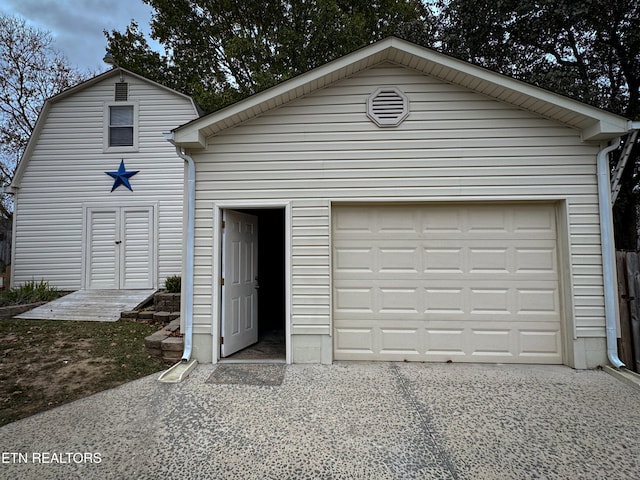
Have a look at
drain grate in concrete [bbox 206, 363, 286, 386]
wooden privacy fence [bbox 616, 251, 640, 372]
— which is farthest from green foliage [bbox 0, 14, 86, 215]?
wooden privacy fence [bbox 616, 251, 640, 372]

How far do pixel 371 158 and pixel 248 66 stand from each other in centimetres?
979

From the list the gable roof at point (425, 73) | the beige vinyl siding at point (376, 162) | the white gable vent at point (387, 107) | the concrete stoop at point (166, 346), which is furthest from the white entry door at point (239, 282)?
the white gable vent at point (387, 107)

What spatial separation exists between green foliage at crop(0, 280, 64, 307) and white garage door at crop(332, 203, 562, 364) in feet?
23.2

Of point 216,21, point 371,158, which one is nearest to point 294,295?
point 371,158

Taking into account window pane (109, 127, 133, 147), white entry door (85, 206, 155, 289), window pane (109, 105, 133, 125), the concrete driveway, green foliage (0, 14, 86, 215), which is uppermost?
green foliage (0, 14, 86, 215)

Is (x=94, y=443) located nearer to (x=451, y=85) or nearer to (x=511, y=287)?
(x=511, y=287)

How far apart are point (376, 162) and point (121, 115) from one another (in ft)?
24.5

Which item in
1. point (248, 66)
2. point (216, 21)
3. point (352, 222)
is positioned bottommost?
point (352, 222)

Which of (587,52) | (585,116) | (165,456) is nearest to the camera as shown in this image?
(165,456)

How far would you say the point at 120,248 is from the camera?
315 inches

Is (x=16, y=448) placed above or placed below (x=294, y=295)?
below

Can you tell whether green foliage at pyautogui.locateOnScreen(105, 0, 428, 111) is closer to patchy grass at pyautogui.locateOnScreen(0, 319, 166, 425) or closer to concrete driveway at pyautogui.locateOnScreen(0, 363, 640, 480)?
patchy grass at pyautogui.locateOnScreen(0, 319, 166, 425)

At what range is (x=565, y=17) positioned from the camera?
676cm

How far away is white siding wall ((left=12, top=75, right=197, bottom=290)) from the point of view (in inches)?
315
